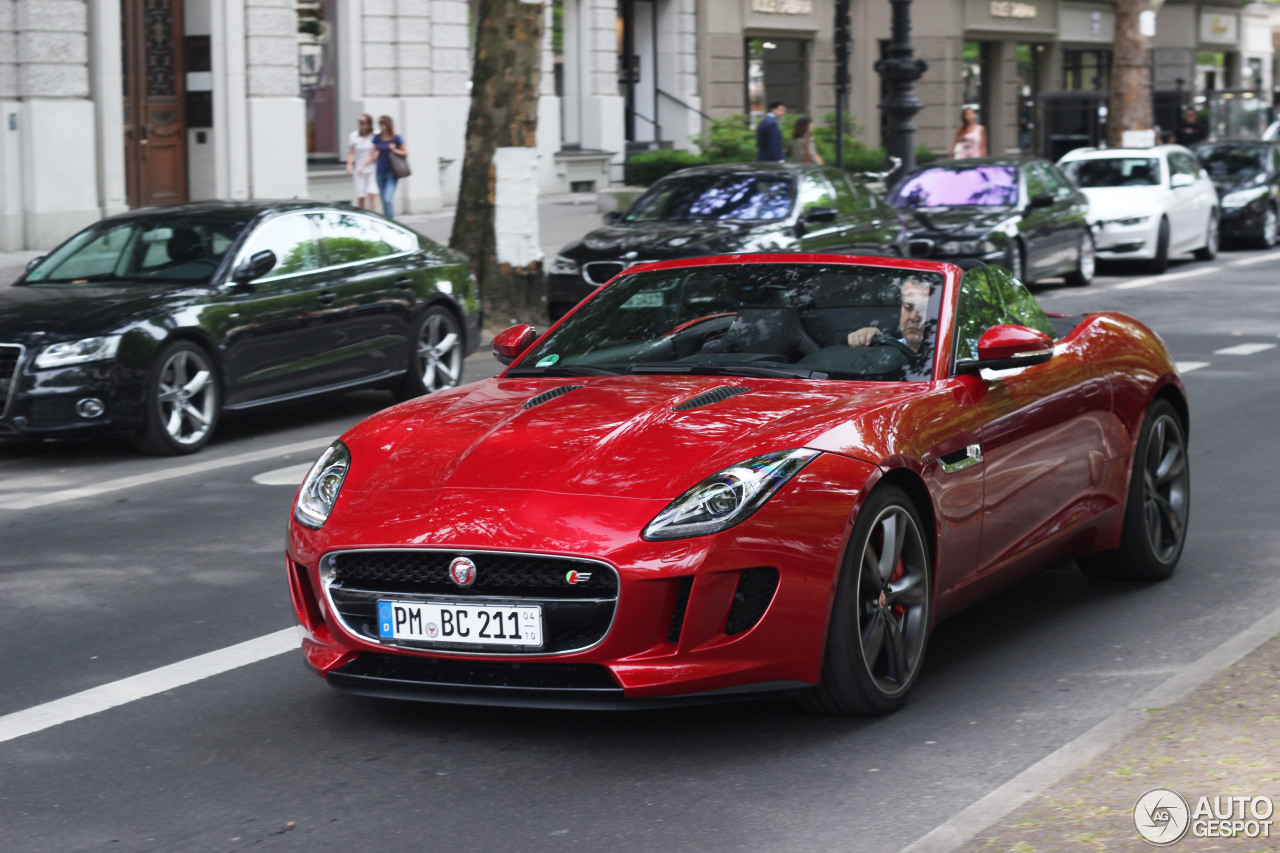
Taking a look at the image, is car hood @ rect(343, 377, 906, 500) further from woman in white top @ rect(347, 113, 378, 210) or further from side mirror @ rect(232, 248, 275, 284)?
woman in white top @ rect(347, 113, 378, 210)

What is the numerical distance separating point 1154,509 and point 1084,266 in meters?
15.5

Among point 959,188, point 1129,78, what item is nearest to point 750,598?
point 959,188

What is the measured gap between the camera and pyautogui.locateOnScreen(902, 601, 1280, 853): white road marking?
421 cm

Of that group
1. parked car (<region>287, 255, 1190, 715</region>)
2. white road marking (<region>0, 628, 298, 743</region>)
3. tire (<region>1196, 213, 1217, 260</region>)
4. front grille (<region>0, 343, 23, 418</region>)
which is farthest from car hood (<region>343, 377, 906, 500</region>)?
tire (<region>1196, 213, 1217, 260</region>)

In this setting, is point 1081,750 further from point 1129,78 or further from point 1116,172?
point 1129,78

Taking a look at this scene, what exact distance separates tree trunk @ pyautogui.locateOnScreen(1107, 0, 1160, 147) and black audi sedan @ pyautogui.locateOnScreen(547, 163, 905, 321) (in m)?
20.4

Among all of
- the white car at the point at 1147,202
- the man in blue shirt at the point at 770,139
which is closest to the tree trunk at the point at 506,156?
the white car at the point at 1147,202

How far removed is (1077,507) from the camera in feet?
21.3

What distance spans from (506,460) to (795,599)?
2.97 ft

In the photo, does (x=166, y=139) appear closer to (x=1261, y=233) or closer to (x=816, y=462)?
(x=1261, y=233)

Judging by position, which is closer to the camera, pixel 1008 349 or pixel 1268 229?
Answer: pixel 1008 349

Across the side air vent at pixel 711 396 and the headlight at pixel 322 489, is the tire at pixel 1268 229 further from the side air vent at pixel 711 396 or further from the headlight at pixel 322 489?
the headlight at pixel 322 489

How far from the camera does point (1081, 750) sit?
4.80 m

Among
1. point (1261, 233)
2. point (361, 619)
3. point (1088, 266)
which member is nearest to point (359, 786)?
point (361, 619)
